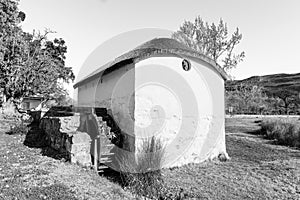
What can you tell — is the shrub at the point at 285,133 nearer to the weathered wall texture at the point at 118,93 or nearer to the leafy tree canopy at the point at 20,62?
the weathered wall texture at the point at 118,93

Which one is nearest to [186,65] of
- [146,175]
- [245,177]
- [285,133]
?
[245,177]

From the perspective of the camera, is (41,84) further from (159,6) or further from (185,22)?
(185,22)

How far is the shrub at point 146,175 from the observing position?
6282mm

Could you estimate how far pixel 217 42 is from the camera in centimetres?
2073

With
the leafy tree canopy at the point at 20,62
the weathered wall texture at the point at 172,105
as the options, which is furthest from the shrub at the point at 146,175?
the leafy tree canopy at the point at 20,62

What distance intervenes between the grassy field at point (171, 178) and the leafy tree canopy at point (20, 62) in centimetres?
608

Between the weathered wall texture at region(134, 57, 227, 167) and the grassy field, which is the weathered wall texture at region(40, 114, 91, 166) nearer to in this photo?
the grassy field

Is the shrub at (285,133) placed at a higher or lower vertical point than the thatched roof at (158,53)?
lower

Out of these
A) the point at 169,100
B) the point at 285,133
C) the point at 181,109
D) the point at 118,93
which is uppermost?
the point at 118,93

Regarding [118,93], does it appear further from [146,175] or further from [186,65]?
[146,175]

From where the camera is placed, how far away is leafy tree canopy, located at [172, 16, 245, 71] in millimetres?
20656

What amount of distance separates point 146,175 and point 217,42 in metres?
17.6

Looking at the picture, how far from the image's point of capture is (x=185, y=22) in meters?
21.7

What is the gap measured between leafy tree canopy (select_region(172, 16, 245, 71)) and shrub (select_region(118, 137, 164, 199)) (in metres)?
15.7
